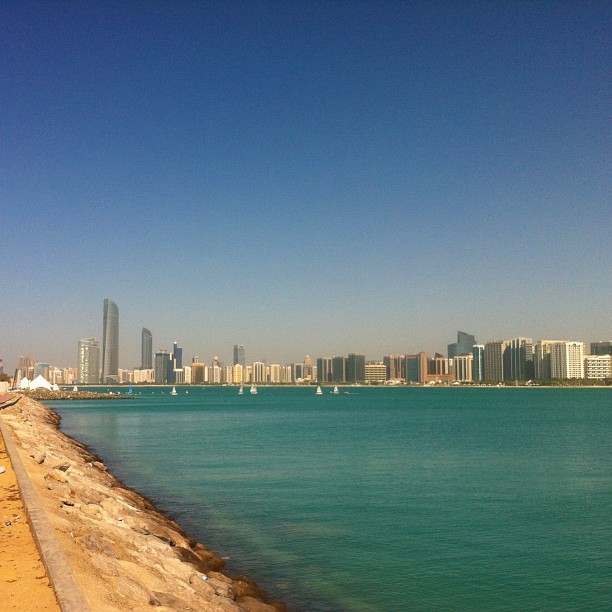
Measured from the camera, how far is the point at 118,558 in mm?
12250

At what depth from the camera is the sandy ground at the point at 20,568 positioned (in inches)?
336

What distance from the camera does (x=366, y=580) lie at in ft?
54.4

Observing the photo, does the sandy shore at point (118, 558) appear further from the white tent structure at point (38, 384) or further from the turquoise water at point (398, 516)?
the white tent structure at point (38, 384)

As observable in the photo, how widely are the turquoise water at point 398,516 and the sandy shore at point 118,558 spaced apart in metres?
1.81

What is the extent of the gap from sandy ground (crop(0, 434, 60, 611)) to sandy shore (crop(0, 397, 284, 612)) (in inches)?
0.7

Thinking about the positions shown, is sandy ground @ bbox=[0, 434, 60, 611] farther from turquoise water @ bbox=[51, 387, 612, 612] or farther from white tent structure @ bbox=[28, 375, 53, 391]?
white tent structure @ bbox=[28, 375, 53, 391]

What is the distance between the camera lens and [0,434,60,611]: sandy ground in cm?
852

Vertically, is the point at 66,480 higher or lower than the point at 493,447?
higher

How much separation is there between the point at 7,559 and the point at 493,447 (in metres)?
42.7

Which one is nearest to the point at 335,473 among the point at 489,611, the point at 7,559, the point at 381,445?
the point at 381,445

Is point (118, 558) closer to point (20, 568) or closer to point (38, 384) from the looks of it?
point (20, 568)

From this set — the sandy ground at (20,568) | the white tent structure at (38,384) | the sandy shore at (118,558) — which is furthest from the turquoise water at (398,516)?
the white tent structure at (38,384)

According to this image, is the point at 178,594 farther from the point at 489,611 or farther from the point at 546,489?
the point at 546,489

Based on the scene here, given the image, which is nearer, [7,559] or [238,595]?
[7,559]
